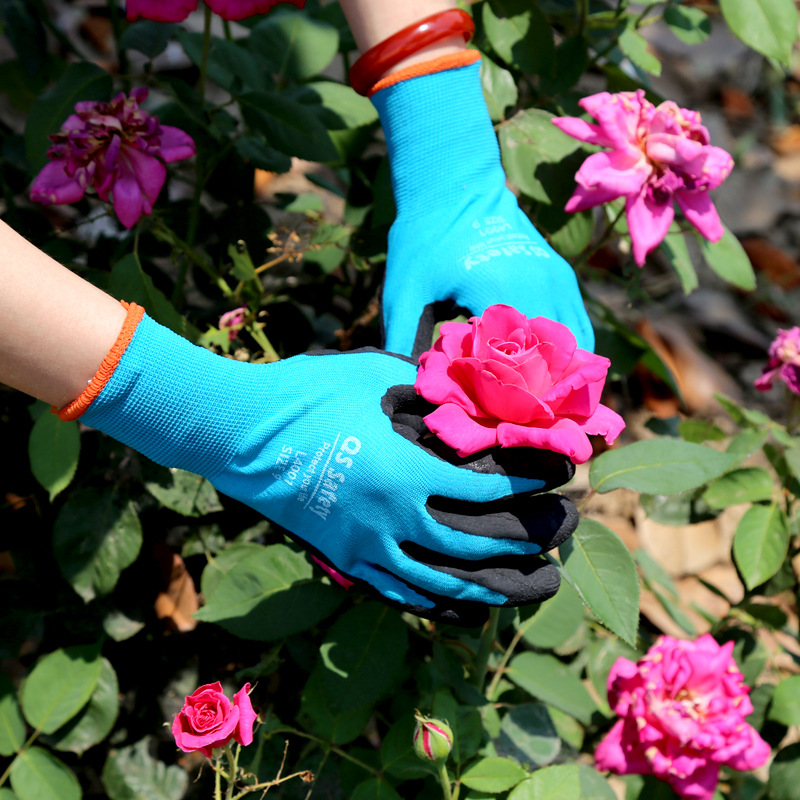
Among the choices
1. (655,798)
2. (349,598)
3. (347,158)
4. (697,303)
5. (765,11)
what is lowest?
(697,303)

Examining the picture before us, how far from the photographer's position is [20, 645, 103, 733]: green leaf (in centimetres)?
109

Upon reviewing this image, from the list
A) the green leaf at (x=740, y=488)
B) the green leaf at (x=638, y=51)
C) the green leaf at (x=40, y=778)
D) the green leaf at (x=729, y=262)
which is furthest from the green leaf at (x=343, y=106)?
the green leaf at (x=40, y=778)

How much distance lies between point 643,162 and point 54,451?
903 millimetres

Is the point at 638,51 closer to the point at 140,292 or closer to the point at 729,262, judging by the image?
the point at 729,262

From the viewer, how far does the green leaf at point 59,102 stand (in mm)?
1106

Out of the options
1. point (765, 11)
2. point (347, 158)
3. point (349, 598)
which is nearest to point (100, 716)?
point (349, 598)

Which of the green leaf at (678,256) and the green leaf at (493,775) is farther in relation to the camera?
the green leaf at (678,256)

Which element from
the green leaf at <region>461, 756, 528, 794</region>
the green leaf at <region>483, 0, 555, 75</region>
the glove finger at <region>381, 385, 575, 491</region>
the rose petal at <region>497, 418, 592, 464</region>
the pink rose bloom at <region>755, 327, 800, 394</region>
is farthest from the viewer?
the pink rose bloom at <region>755, 327, 800, 394</region>

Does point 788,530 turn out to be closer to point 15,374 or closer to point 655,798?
point 655,798

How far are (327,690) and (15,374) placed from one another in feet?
1.73

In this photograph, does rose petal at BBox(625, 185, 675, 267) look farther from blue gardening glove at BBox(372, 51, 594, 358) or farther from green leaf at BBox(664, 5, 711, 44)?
green leaf at BBox(664, 5, 711, 44)

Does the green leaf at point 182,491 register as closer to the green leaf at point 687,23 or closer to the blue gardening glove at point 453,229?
the blue gardening glove at point 453,229

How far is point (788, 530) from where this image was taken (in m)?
1.19

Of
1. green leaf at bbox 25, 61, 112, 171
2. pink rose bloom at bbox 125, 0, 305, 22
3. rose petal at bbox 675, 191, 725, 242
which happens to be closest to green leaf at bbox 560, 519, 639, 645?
rose petal at bbox 675, 191, 725, 242
